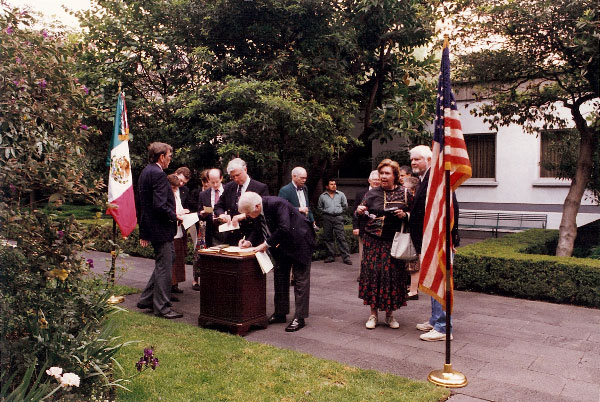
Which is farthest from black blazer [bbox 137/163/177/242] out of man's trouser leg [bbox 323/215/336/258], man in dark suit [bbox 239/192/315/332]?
man's trouser leg [bbox 323/215/336/258]

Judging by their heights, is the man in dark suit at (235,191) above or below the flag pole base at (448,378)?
above

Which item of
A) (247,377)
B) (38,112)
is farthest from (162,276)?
(38,112)

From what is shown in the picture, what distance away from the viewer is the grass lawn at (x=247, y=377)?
4.20 m

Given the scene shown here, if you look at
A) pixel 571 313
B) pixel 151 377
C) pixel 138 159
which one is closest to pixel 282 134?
pixel 138 159

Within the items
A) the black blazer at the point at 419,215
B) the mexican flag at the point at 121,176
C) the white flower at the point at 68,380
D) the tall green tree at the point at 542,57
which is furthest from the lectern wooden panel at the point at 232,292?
the tall green tree at the point at 542,57

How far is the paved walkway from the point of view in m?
4.58

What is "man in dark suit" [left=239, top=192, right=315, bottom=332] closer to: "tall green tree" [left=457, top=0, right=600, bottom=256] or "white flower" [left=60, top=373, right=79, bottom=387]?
"white flower" [left=60, top=373, right=79, bottom=387]

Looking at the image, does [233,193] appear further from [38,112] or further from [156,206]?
[38,112]

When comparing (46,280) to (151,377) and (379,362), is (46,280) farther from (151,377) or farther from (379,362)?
(379,362)

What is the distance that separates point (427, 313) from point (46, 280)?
5.26 meters

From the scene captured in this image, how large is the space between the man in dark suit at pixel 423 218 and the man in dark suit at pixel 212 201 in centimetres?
357

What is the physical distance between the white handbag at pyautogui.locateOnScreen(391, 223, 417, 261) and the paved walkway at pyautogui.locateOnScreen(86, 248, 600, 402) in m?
0.99

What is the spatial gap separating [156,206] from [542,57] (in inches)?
289

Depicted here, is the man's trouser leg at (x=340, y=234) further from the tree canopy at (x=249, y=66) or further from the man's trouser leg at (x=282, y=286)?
the man's trouser leg at (x=282, y=286)
